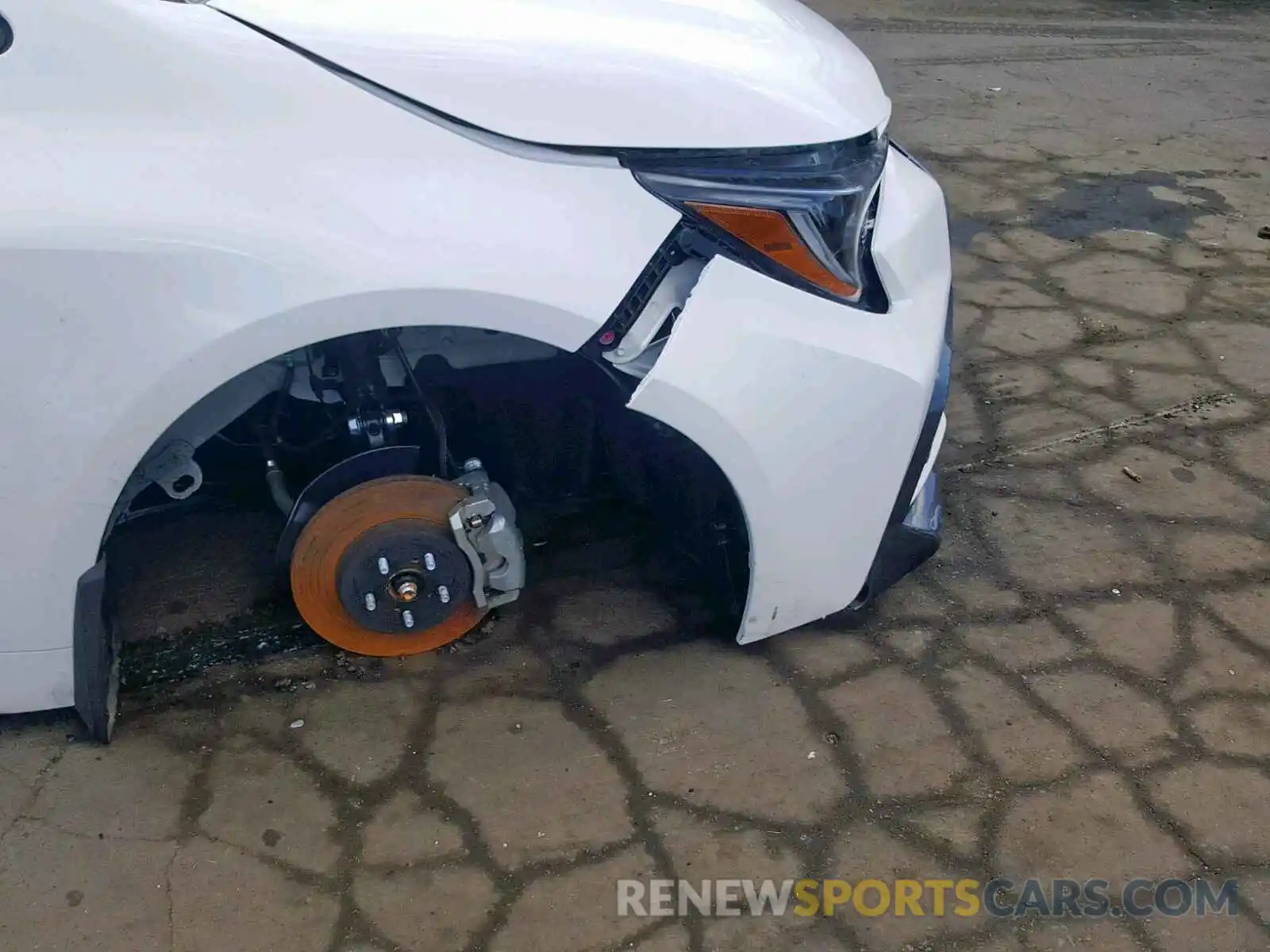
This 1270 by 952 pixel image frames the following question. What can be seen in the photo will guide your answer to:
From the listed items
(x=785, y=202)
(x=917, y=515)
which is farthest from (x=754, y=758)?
(x=785, y=202)

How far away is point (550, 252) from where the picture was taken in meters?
1.75

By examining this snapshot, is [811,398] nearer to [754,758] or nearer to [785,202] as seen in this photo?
[785,202]

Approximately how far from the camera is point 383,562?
214 cm

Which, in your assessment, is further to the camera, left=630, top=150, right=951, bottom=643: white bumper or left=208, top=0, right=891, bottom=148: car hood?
left=630, top=150, right=951, bottom=643: white bumper

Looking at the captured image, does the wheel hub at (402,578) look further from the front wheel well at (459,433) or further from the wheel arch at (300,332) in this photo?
the wheel arch at (300,332)

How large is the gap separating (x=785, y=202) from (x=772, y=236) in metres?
0.06

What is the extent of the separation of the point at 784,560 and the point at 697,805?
48 centimetres

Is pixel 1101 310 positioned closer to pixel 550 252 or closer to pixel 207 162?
pixel 550 252

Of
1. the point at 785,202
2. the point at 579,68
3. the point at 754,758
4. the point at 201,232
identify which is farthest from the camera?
the point at 754,758

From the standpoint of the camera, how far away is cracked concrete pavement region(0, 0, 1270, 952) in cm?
183

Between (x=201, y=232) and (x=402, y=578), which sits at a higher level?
(x=201, y=232)

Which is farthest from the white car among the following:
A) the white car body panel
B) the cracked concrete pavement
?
the cracked concrete pavement

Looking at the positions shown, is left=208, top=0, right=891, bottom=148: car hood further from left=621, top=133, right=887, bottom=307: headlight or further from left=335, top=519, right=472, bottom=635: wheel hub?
left=335, top=519, right=472, bottom=635: wheel hub

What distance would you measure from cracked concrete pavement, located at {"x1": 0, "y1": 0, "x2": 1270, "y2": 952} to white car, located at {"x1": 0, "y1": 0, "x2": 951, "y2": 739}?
0.18 meters
